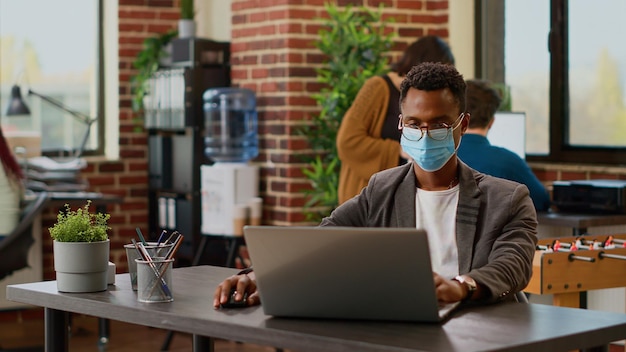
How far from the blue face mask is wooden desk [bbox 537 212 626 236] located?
223 centimetres

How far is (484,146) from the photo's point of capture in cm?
424

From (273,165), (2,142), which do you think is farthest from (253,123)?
(2,142)

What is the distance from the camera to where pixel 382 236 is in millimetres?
2018

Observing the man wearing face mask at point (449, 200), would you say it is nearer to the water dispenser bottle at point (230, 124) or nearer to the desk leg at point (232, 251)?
the desk leg at point (232, 251)

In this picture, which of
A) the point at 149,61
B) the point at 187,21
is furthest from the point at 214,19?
the point at 149,61

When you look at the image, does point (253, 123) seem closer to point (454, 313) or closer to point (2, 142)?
point (2, 142)

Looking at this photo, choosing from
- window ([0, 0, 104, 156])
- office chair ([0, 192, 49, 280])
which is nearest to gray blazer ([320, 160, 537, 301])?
office chair ([0, 192, 49, 280])

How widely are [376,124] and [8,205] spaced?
1.86 meters

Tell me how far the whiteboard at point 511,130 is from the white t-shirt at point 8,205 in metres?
2.37

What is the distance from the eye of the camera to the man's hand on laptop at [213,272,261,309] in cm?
232

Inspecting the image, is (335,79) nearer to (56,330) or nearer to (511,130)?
(511,130)

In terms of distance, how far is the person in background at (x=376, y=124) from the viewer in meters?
4.76

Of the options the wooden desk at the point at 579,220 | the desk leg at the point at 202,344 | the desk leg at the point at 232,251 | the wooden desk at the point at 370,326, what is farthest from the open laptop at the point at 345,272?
the desk leg at the point at 232,251

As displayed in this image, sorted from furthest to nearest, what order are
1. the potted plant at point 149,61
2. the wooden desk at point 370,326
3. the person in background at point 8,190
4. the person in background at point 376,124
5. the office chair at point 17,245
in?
the potted plant at point 149,61, the office chair at point 17,245, the person in background at point 8,190, the person in background at point 376,124, the wooden desk at point 370,326
